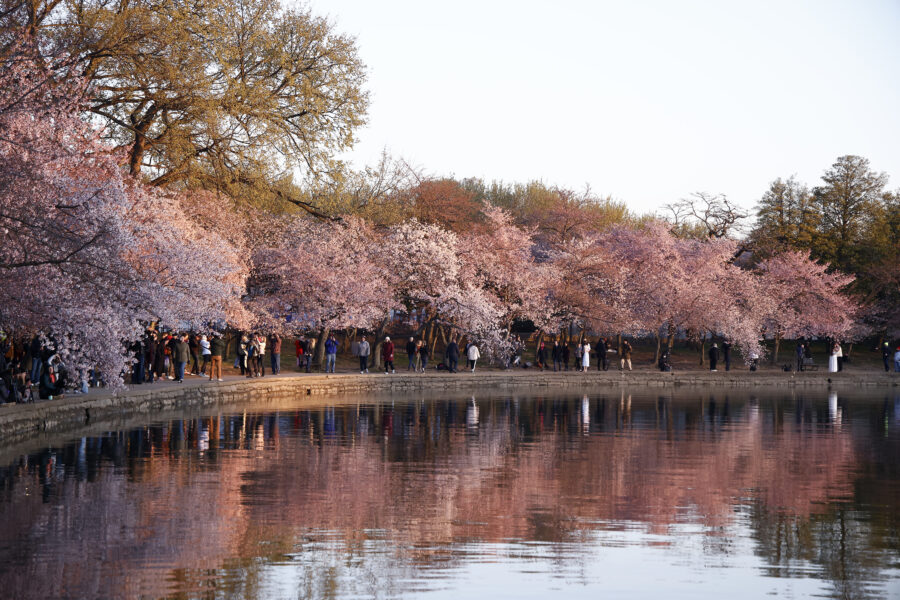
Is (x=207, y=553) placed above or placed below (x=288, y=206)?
below

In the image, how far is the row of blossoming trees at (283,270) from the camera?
23.6m

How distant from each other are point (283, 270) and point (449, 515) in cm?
4039

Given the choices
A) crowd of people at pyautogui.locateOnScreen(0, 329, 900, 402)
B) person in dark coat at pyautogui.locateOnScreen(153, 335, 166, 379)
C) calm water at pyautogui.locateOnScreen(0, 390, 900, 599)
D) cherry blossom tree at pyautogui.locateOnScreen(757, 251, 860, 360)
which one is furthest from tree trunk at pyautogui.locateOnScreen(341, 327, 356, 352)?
calm water at pyautogui.locateOnScreen(0, 390, 900, 599)

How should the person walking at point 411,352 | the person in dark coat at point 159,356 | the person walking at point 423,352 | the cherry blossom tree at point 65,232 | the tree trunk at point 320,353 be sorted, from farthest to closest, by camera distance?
the tree trunk at point 320,353 < the person walking at point 411,352 < the person walking at point 423,352 < the person in dark coat at point 159,356 < the cherry blossom tree at point 65,232

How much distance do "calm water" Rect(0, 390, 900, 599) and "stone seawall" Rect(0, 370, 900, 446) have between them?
6.13 ft

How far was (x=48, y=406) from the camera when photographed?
2366 cm

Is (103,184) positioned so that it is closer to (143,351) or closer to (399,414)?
(143,351)

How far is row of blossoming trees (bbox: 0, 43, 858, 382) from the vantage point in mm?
23594

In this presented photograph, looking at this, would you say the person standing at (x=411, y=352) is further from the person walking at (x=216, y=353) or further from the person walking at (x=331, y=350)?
the person walking at (x=216, y=353)

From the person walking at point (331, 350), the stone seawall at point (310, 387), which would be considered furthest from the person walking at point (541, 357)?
the person walking at point (331, 350)

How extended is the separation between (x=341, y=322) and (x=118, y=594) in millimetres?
45153

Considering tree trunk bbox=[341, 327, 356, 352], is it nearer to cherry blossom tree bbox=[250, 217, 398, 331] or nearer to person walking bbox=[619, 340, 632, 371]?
cherry blossom tree bbox=[250, 217, 398, 331]

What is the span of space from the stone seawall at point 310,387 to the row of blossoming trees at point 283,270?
1407 mm

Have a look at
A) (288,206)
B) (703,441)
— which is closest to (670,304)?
(288,206)
